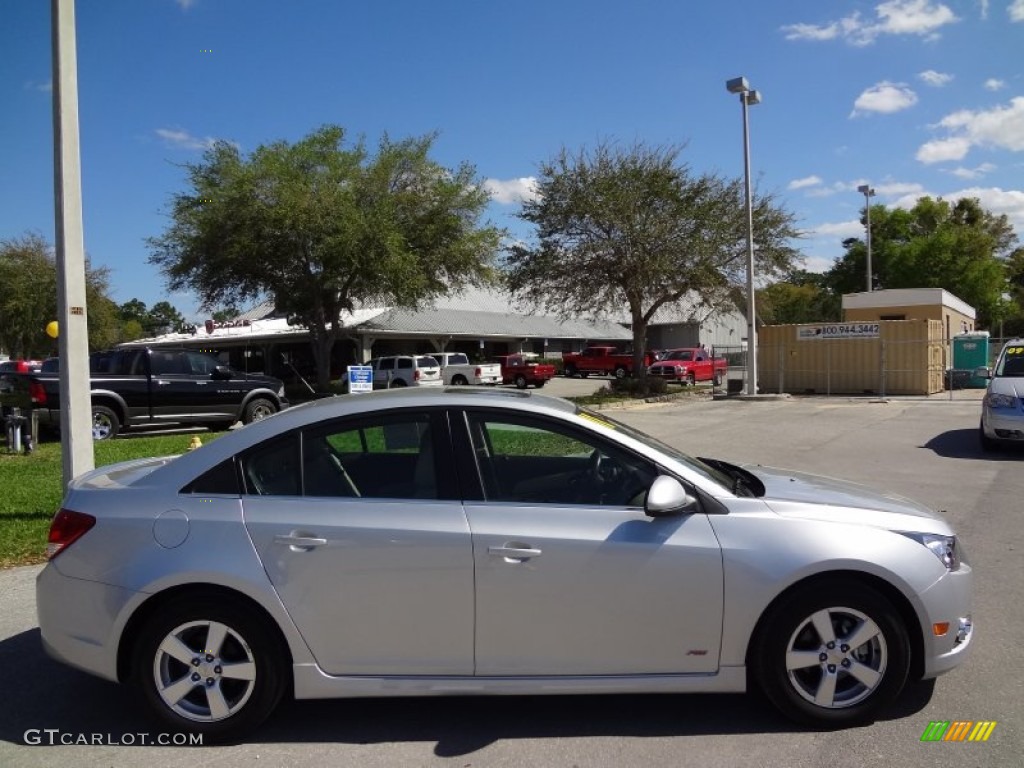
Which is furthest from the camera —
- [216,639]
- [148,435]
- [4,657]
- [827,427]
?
[827,427]

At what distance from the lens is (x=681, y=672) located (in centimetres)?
349

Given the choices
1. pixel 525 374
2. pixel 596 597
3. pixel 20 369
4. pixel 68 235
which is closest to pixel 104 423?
pixel 20 369

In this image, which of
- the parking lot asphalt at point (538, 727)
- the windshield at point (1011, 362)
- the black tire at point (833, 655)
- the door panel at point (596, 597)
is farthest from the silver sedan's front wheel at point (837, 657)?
the windshield at point (1011, 362)

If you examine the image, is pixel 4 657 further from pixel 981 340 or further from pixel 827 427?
pixel 981 340

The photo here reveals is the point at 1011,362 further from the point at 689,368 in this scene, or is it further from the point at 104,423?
the point at 689,368

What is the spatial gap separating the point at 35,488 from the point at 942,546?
9.66 metres

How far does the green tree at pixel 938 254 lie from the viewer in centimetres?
5150

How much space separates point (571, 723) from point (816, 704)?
3.69 ft

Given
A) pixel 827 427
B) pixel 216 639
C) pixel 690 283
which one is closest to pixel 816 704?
pixel 216 639

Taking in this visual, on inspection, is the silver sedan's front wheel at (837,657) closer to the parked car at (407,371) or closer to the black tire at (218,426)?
the black tire at (218,426)

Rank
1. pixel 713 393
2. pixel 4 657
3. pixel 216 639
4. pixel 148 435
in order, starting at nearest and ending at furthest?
1. pixel 216 639
2. pixel 4 657
3. pixel 148 435
4. pixel 713 393

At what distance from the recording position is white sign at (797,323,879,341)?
2683cm

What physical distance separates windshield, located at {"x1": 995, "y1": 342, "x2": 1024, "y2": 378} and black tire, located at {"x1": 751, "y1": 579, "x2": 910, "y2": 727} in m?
11.5

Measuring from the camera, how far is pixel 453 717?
3.74 metres
